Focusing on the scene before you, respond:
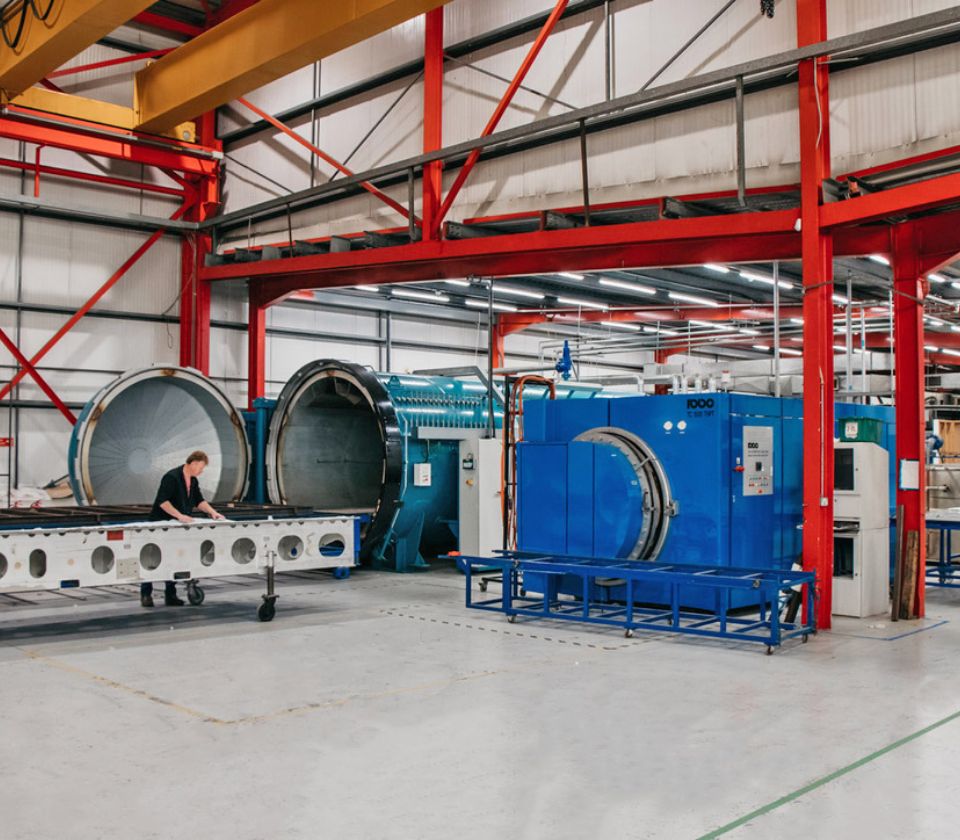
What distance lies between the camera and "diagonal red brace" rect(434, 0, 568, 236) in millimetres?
10046

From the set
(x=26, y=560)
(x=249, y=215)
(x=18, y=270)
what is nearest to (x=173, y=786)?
(x=26, y=560)

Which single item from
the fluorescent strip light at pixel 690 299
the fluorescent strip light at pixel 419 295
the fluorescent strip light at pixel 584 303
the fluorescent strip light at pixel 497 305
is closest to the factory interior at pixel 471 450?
the fluorescent strip light at pixel 690 299

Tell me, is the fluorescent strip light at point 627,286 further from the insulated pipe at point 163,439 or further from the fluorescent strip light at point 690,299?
the insulated pipe at point 163,439

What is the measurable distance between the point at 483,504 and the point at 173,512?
4.19m

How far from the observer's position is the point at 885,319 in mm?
18219

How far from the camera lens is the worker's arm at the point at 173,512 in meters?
8.39

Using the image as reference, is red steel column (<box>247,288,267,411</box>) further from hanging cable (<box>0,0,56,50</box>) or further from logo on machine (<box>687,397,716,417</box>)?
logo on machine (<box>687,397,716,417</box>)

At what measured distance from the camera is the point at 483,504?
11.8 m

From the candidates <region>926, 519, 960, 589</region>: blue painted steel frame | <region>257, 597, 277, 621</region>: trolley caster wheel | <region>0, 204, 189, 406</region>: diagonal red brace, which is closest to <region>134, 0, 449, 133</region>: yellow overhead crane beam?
<region>0, 204, 189, 406</region>: diagonal red brace

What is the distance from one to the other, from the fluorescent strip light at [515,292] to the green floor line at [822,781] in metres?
12.9

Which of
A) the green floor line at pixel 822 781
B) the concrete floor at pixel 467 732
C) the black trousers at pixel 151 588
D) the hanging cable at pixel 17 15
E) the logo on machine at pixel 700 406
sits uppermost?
the hanging cable at pixel 17 15

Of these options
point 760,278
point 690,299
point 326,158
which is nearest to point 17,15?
point 326,158

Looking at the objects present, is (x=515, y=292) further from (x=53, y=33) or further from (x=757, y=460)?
(x=757, y=460)

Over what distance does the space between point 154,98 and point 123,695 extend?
10.1 m
